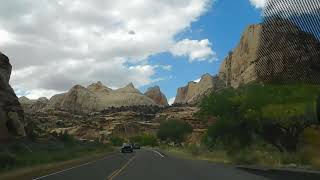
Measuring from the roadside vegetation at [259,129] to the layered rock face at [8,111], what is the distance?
66.6 ft

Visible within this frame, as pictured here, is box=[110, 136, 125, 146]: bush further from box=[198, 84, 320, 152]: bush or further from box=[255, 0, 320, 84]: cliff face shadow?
box=[255, 0, 320, 84]: cliff face shadow

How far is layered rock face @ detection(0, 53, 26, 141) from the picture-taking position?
57.3 m

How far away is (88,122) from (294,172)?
147 metres

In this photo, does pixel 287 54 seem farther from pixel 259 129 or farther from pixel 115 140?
pixel 115 140

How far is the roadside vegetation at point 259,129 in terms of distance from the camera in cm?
3472

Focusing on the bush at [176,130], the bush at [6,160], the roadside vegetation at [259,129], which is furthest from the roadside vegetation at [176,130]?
the bush at [6,160]

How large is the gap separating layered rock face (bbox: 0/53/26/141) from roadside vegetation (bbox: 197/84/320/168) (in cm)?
2029

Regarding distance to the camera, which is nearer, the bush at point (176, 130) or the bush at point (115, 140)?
the bush at point (176, 130)

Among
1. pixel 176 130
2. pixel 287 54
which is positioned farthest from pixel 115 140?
pixel 287 54

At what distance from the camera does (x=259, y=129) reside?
137 ft

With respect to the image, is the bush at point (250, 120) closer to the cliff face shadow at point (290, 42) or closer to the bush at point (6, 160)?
the bush at point (6, 160)

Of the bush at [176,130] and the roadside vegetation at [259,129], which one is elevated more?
the bush at [176,130]

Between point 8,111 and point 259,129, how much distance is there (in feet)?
96.6

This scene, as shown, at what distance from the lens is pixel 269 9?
615 centimetres
